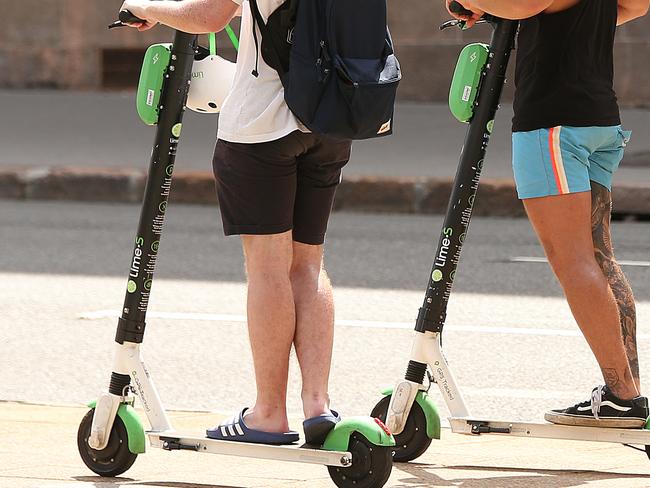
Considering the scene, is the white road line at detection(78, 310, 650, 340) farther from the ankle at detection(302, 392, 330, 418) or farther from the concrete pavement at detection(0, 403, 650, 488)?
the ankle at detection(302, 392, 330, 418)

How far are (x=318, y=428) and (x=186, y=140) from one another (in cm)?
1115

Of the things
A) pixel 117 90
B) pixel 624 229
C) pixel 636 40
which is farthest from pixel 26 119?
pixel 624 229

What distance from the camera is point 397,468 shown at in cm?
476

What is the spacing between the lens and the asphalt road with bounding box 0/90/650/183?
13516 millimetres

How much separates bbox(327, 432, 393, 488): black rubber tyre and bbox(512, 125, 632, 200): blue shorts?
934 mm

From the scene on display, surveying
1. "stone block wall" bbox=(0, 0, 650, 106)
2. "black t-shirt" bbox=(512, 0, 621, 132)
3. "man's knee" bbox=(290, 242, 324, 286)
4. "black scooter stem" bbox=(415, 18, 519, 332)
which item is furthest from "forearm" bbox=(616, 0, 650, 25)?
"stone block wall" bbox=(0, 0, 650, 106)

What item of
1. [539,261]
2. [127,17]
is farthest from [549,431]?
[539,261]

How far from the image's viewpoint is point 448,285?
4.79m

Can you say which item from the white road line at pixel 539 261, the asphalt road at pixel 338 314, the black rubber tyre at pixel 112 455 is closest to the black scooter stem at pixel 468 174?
the black rubber tyre at pixel 112 455

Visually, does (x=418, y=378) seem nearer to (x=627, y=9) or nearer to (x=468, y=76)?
(x=468, y=76)

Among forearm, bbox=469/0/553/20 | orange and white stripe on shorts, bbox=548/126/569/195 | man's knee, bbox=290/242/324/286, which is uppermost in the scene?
forearm, bbox=469/0/553/20

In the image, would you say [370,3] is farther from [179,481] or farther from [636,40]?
[636,40]

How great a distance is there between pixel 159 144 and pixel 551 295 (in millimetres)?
4309

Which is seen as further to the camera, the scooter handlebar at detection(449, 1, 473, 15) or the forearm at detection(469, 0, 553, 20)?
the scooter handlebar at detection(449, 1, 473, 15)
